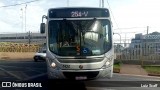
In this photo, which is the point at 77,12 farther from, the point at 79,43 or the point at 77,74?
the point at 77,74

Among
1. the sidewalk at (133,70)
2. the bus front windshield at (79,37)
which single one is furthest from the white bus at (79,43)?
the sidewalk at (133,70)

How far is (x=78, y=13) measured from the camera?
13.2m

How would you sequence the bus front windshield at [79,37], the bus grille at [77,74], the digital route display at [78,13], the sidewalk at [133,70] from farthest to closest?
the sidewalk at [133,70] < the digital route display at [78,13] < the bus front windshield at [79,37] < the bus grille at [77,74]

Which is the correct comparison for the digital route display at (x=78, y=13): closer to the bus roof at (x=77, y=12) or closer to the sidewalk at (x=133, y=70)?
the bus roof at (x=77, y=12)

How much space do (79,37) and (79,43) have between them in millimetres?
255

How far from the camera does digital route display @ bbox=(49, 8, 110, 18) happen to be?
1317 centimetres

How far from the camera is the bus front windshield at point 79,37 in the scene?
1272 centimetres

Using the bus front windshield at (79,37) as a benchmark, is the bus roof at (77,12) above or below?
above

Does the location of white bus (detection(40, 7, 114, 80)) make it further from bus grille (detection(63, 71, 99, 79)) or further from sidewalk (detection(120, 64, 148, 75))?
sidewalk (detection(120, 64, 148, 75))

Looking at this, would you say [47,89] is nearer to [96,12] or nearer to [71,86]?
[71,86]

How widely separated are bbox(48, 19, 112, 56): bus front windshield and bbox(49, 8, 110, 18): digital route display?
0.22 meters

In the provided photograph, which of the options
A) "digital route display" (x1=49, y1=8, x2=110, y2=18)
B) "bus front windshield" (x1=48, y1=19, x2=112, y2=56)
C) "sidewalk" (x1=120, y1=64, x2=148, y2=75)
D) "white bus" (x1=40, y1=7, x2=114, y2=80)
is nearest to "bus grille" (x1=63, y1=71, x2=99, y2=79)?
"white bus" (x1=40, y1=7, x2=114, y2=80)

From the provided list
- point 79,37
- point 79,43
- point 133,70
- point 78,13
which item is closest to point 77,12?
point 78,13

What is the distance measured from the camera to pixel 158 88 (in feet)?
44.9
